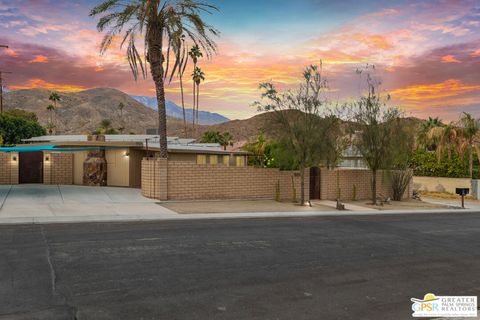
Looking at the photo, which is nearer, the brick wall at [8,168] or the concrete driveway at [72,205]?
the concrete driveway at [72,205]

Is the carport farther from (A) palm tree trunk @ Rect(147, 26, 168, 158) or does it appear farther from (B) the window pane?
(B) the window pane

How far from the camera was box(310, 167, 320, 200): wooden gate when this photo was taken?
28.4 m

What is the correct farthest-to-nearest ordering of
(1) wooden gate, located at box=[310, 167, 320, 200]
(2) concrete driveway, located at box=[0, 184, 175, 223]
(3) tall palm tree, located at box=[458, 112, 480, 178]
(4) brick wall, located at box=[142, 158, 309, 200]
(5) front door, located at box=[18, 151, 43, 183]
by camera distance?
(3) tall palm tree, located at box=[458, 112, 480, 178], (5) front door, located at box=[18, 151, 43, 183], (1) wooden gate, located at box=[310, 167, 320, 200], (4) brick wall, located at box=[142, 158, 309, 200], (2) concrete driveway, located at box=[0, 184, 175, 223]

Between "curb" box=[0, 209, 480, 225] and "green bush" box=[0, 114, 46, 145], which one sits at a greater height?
"green bush" box=[0, 114, 46, 145]

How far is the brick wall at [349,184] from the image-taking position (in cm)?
2881

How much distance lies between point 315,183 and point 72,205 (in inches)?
602

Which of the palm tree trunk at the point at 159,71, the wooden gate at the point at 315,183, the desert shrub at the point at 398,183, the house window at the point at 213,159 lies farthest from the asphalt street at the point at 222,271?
the house window at the point at 213,159

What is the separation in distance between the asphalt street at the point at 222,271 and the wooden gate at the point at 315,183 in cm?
1221

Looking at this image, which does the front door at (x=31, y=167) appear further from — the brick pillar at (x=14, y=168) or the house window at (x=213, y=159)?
the house window at (x=213, y=159)

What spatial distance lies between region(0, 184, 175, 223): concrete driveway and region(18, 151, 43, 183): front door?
5.08m

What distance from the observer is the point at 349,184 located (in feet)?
98.4

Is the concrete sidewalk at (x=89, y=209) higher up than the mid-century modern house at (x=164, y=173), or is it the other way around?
the mid-century modern house at (x=164, y=173)

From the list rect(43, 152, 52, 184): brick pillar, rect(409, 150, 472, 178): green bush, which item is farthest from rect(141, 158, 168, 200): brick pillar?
rect(409, 150, 472, 178): green bush

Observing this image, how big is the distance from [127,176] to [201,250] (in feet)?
64.4
